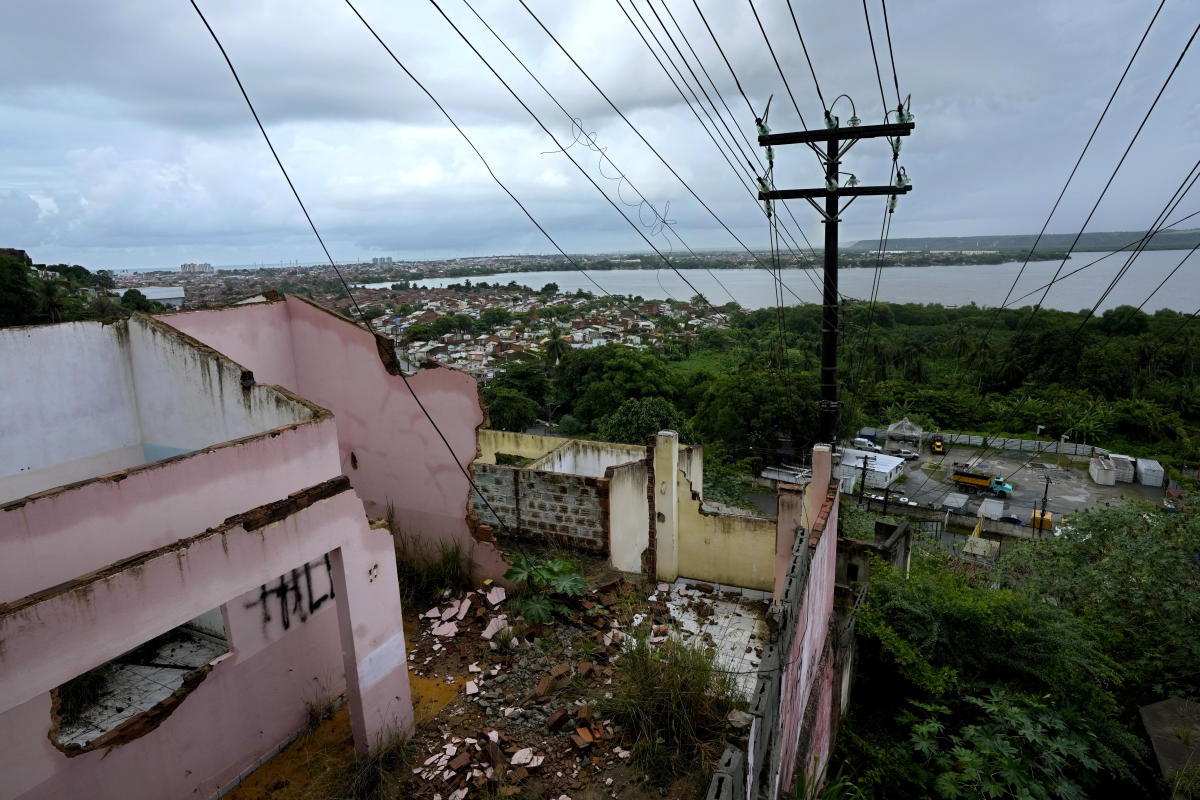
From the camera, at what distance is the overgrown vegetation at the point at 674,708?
15.9 feet

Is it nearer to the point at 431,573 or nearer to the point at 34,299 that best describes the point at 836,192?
the point at 431,573

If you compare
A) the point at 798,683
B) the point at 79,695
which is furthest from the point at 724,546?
the point at 79,695

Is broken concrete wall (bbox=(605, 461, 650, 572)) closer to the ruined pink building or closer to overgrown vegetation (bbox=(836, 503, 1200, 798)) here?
the ruined pink building

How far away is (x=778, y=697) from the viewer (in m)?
3.54

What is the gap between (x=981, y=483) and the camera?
36656mm

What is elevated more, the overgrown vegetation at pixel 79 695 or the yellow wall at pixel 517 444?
the overgrown vegetation at pixel 79 695

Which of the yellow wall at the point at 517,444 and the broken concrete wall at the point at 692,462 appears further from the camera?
the yellow wall at the point at 517,444

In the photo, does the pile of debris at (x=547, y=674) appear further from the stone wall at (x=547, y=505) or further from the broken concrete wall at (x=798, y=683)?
the stone wall at (x=547, y=505)

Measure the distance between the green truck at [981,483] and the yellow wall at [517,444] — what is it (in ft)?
106

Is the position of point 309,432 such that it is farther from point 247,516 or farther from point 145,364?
point 145,364

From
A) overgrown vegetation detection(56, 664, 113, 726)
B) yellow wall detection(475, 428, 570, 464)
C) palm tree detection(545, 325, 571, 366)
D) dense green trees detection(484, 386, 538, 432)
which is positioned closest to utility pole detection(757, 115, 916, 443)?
yellow wall detection(475, 428, 570, 464)

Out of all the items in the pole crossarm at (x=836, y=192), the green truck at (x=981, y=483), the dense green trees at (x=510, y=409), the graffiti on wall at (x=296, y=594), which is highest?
the pole crossarm at (x=836, y=192)

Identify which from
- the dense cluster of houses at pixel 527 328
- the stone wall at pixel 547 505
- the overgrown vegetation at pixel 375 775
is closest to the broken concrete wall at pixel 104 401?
the overgrown vegetation at pixel 375 775

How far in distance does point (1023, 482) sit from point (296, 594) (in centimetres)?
4370
